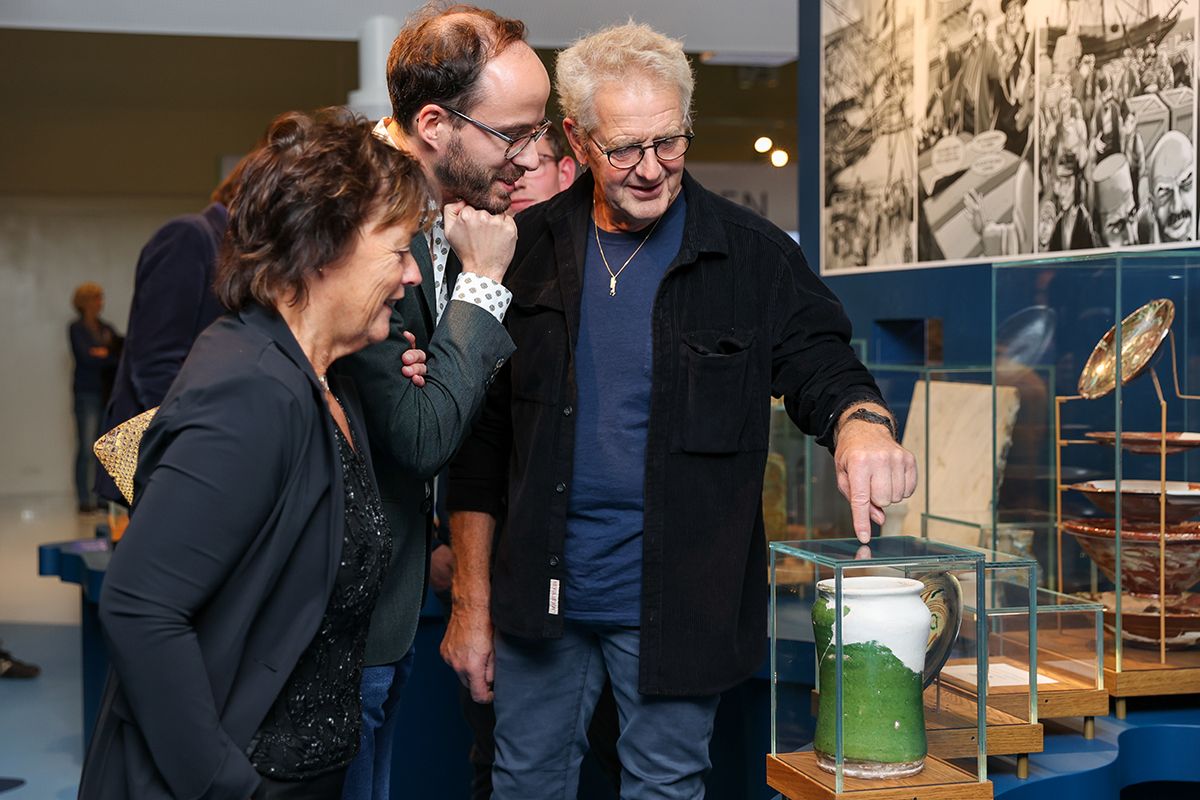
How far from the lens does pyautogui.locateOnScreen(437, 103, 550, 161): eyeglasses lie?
2051 millimetres

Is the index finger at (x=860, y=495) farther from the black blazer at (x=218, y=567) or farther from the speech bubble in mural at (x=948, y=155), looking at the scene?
the speech bubble in mural at (x=948, y=155)

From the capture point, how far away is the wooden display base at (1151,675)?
107 inches

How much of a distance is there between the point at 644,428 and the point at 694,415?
0.29 feet

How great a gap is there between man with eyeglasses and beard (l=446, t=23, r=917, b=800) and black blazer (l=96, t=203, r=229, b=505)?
4.59ft

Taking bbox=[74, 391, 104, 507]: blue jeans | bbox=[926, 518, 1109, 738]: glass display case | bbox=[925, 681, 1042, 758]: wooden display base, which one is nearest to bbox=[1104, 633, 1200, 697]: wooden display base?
bbox=[926, 518, 1109, 738]: glass display case

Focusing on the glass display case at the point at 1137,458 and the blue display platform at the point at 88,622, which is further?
the blue display platform at the point at 88,622

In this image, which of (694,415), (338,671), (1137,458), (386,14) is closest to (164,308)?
(694,415)

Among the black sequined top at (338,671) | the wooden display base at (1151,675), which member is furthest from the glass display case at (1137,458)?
the black sequined top at (338,671)

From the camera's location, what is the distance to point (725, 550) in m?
2.11

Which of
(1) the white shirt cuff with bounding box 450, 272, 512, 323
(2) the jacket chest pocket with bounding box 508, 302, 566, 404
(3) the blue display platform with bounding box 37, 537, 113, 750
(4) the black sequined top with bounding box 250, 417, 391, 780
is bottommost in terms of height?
(3) the blue display platform with bounding box 37, 537, 113, 750

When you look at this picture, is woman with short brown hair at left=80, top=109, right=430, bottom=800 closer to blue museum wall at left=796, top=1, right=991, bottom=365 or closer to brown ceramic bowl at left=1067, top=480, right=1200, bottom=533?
brown ceramic bowl at left=1067, top=480, right=1200, bottom=533

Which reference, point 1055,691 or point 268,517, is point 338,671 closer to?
point 268,517

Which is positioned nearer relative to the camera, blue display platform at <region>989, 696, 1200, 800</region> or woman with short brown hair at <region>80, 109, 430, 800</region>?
woman with short brown hair at <region>80, 109, 430, 800</region>

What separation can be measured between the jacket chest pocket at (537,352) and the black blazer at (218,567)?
64cm
